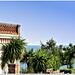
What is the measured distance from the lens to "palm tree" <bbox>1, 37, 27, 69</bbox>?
1886 cm

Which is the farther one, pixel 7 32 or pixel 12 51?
pixel 7 32

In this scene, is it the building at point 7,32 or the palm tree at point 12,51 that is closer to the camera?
the palm tree at point 12,51

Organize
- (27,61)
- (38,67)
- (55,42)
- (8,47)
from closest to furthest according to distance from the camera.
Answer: (8,47), (38,67), (27,61), (55,42)

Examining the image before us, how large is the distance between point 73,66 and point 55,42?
5793 millimetres

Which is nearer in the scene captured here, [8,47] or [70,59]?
[8,47]

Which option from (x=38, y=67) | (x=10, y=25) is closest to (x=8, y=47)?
(x=10, y=25)

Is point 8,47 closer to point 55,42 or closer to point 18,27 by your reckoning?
point 18,27

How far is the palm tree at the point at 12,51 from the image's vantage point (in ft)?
61.9

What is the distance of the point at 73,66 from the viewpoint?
32750 millimetres

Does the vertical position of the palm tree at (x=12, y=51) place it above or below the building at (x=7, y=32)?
below

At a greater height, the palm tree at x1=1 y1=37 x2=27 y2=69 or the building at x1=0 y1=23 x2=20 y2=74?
the building at x1=0 y1=23 x2=20 y2=74

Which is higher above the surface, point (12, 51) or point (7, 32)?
point (7, 32)

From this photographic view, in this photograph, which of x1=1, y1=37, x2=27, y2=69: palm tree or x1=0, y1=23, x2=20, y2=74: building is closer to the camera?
x1=1, y1=37, x2=27, y2=69: palm tree

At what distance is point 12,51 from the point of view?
19.0 metres
